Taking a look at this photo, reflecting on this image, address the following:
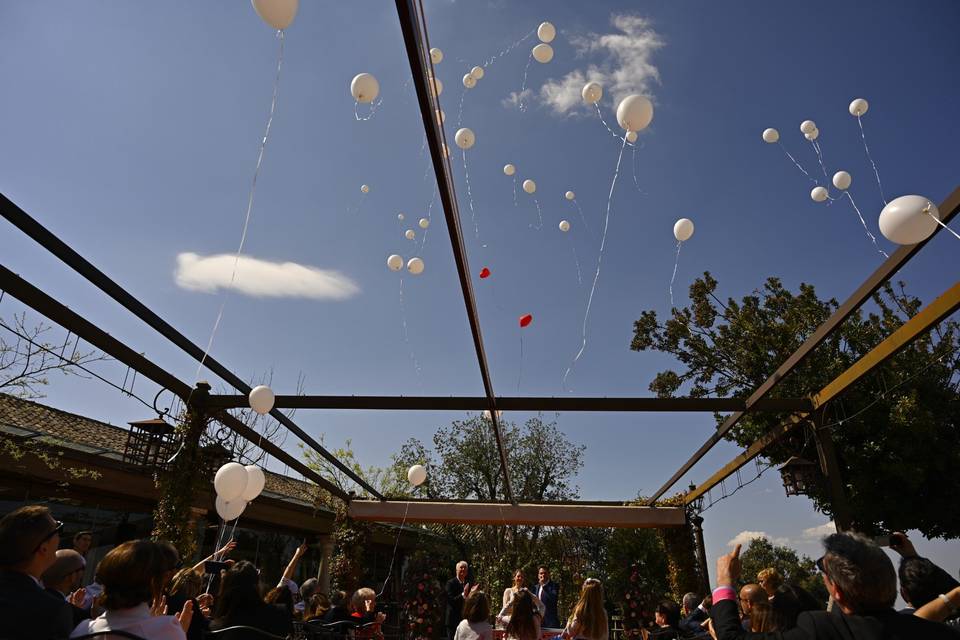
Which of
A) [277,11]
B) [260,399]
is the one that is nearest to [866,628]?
[277,11]

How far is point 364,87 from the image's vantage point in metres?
3.66

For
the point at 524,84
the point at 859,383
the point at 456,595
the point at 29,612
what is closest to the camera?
the point at 29,612

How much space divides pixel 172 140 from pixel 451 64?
2674mm

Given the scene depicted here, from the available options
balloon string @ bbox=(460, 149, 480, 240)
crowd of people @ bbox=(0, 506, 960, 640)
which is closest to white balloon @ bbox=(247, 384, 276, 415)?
crowd of people @ bbox=(0, 506, 960, 640)

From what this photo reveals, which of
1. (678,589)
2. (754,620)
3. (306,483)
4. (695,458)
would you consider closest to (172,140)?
(754,620)

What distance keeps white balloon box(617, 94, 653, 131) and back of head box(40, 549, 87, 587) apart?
3.98m

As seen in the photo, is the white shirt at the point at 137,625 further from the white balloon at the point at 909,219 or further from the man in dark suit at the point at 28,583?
the white balloon at the point at 909,219

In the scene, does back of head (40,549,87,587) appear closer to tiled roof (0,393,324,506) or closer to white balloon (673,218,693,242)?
white balloon (673,218,693,242)

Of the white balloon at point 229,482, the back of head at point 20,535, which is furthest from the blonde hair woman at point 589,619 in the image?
the white balloon at point 229,482

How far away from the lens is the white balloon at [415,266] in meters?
5.25

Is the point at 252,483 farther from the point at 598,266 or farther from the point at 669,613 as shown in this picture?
the point at 669,613

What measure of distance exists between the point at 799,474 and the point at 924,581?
4303 millimetres

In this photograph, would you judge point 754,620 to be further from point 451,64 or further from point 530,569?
point 530,569

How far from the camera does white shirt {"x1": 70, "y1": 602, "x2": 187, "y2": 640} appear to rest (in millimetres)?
1668
